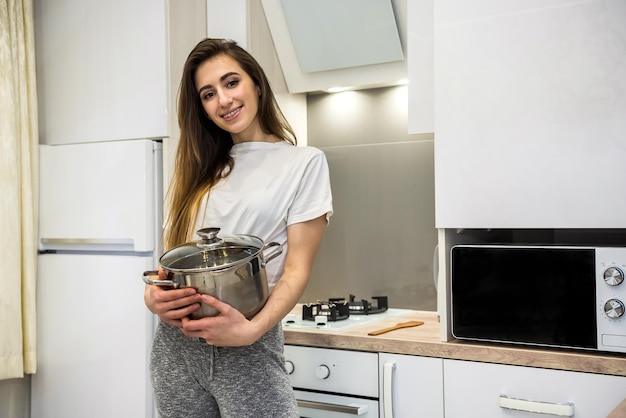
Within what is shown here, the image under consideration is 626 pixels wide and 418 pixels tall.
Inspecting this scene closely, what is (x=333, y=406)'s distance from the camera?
6.04 ft

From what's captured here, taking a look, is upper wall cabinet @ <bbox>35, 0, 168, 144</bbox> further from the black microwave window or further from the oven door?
the black microwave window

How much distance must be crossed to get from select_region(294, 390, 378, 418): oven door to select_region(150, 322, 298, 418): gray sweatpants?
0.31m

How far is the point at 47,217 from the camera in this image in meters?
2.44

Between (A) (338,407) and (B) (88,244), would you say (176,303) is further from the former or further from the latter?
(B) (88,244)

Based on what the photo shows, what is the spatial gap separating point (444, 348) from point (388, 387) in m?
0.18

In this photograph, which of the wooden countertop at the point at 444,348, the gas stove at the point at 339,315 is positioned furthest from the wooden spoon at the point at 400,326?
the gas stove at the point at 339,315

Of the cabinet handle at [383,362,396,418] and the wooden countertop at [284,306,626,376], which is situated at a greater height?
the wooden countertop at [284,306,626,376]

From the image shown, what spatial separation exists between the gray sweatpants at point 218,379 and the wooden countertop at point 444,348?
31 centimetres

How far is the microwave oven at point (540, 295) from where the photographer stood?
1.53 metres

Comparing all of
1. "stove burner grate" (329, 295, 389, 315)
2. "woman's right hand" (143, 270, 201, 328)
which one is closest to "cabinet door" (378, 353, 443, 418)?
"stove burner grate" (329, 295, 389, 315)

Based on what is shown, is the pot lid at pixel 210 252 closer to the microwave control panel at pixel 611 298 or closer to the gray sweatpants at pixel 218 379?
the gray sweatpants at pixel 218 379

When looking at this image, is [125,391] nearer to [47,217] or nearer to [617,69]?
[47,217]

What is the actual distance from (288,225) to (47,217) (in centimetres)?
121

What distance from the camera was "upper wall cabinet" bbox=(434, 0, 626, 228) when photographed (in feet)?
5.03
